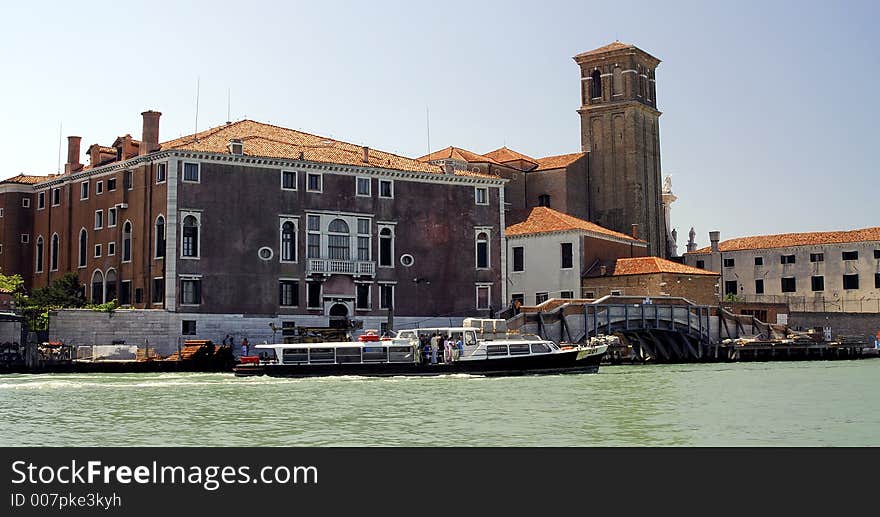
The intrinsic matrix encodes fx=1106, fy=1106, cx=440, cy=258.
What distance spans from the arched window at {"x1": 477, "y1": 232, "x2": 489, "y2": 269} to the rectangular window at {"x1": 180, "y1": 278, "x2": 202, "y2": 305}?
46.7 feet

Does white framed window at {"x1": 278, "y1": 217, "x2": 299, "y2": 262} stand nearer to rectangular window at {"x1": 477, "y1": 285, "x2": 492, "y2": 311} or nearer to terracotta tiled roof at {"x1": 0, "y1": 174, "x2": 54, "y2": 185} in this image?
rectangular window at {"x1": 477, "y1": 285, "x2": 492, "y2": 311}

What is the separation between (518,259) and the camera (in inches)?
2347

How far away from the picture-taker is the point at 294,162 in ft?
163

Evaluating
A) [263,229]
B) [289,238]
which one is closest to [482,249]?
[289,238]

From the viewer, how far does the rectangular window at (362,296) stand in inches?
1998

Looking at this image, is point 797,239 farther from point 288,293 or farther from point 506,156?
point 288,293

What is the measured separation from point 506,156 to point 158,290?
29057 millimetres

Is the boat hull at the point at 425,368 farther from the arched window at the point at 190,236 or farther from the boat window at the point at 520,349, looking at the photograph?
the arched window at the point at 190,236

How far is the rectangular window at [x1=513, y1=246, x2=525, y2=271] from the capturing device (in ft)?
195

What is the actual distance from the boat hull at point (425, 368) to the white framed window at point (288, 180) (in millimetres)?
13449

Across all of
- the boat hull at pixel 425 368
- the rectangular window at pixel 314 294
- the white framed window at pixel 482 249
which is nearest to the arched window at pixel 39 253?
the rectangular window at pixel 314 294

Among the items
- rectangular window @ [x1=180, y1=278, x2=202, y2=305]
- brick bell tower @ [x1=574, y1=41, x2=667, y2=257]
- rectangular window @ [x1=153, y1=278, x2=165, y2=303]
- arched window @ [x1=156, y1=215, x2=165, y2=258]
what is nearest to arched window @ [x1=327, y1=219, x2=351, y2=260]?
rectangular window @ [x1=180, y1=278, x2=202, y2=305]

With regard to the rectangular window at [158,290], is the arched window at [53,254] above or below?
above
